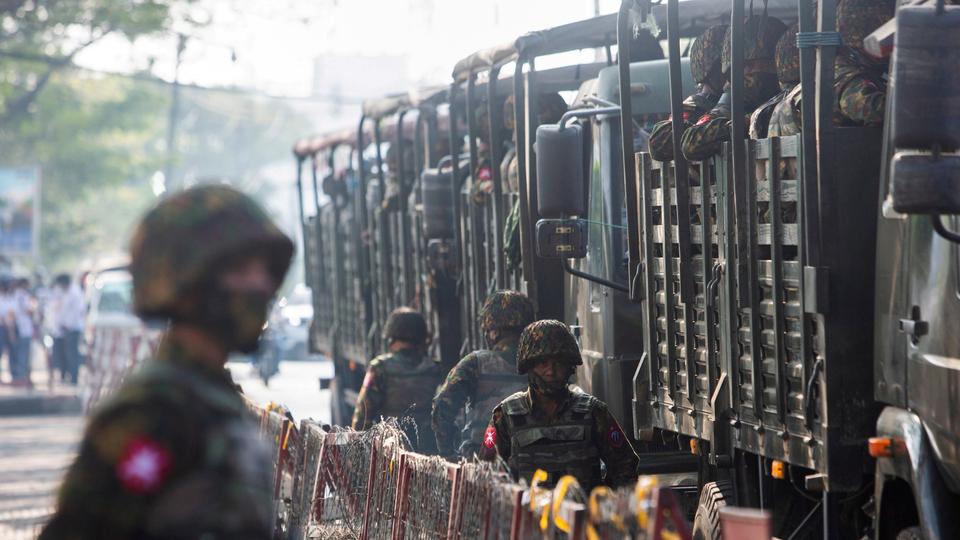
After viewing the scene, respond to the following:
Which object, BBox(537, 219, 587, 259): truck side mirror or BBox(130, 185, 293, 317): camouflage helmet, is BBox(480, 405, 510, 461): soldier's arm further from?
BBox(130, 185, 293, 317): camouflage helmet

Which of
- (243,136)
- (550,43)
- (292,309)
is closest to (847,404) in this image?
(550,43)

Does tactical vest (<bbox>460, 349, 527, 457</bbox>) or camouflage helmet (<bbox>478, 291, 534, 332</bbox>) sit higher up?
camouflage helmet (<bbox>478, 291, 534, 332</bbox>)

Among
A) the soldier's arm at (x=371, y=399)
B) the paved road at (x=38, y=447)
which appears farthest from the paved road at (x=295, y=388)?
the soldier's arm at (x=371, y=399)

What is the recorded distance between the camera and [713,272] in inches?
285

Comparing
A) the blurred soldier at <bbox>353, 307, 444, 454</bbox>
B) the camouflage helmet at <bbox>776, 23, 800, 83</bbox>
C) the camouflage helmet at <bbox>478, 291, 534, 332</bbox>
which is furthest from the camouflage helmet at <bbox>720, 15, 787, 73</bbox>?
the blurred soldier at <bbox>353, 307, 444, 454</bbox>

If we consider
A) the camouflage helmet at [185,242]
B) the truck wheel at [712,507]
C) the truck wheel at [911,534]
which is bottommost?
the truck wheel at [712,507]

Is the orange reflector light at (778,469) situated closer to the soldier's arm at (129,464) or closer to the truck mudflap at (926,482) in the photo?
the truck mudflap at (926,482)

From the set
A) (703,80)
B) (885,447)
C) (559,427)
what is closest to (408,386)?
(703,80)

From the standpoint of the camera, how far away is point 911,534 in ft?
19.0

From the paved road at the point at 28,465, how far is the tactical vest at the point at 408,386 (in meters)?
1.72

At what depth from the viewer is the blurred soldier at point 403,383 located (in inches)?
409

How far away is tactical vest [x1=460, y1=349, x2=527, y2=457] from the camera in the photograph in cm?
875

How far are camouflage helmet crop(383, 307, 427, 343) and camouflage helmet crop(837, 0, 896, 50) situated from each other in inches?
181

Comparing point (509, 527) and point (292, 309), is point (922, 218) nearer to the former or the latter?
point (509, 527)
